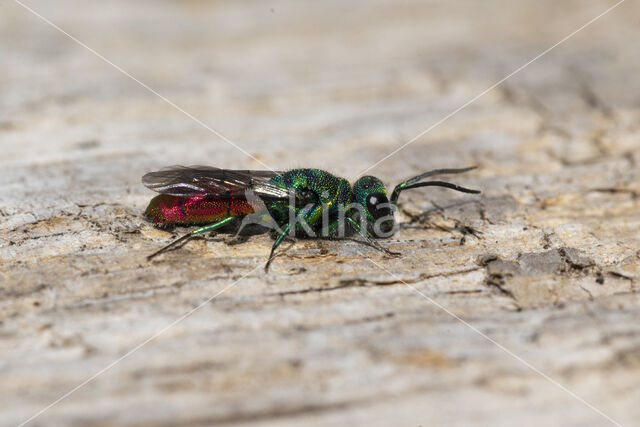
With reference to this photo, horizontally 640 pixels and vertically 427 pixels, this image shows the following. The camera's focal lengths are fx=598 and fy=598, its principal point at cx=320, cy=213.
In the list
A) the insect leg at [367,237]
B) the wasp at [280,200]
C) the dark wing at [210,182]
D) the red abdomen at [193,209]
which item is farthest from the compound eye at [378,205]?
the red abdomen at [193,209]

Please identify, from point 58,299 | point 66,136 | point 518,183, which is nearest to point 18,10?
point 66,136

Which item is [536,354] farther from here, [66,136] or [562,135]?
[66,136]

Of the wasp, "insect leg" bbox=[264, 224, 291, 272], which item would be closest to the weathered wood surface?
"insect leg" bbox=[264, 224, 291, 272]

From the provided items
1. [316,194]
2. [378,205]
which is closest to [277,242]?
[316,194]

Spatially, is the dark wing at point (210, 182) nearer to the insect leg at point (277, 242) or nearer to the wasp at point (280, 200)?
the wasp at point (280, 200)

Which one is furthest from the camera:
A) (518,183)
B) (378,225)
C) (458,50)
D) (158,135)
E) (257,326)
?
(458,50)

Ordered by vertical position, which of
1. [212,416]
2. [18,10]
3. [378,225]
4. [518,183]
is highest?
[18,10]
